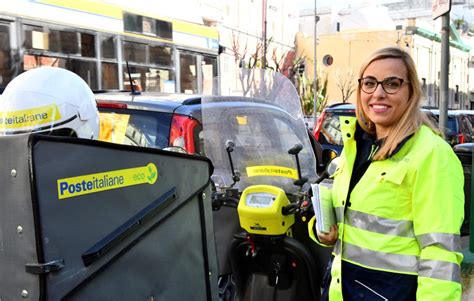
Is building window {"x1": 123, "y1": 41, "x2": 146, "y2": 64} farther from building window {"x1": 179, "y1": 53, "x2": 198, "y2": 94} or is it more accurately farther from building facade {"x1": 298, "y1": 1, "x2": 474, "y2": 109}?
building facade {"x1": 298, "y1": 1, "x2": 474, "y2": 109}

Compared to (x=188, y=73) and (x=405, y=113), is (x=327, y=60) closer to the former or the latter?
(x=188, y=73)

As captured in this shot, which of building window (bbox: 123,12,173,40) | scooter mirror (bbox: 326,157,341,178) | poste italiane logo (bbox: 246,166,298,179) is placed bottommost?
poste italiane logo (bbox: 246,166,298,179)

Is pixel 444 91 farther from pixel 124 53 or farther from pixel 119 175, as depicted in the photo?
pixel 124 53

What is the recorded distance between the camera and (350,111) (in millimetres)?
10477

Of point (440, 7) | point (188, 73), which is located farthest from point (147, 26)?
point (440, 7)

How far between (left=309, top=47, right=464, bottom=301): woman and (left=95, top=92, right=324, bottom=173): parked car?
2.02 m

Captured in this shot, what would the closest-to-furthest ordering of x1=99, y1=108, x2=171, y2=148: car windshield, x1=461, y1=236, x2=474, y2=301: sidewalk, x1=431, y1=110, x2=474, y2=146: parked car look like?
x1=99, y1=108, x2=171, y2=148: car windshield
x1=461, y1=236, x2=474, y2=301: sidewalk
x1=431, y1=110, x2=474, y2=146: parked car

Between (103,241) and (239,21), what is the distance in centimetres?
3897

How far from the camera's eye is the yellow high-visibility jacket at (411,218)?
6.23ft

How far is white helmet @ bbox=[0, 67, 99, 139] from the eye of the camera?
7.20 ft

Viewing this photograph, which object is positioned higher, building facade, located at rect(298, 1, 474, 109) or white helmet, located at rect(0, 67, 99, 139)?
building facade, located at rect(298, 1, 474, 109)

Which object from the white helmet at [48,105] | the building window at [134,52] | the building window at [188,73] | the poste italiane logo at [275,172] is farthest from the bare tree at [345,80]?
the white helmet at [48,105]

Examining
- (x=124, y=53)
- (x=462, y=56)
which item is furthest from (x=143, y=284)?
(x=462, y=56)

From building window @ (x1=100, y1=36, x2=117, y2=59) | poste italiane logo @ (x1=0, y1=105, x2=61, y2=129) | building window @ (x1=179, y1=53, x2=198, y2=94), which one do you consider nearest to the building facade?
building window @ (x1=179, y1=53, x2=198, y2=94)
